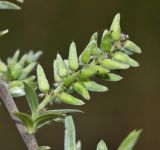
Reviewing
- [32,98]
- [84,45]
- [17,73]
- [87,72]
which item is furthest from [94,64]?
[84,45]

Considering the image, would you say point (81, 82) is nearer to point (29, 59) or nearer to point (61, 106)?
point (29, 59)

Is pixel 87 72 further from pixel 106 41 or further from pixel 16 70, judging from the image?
pixel 16 70

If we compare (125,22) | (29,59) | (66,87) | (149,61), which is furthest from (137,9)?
(66,87)

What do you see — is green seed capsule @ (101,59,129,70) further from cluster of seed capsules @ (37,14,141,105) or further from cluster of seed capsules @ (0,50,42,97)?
cluster of seed capsules @ (0,50,42,97)

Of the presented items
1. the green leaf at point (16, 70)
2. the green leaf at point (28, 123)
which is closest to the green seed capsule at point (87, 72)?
the green leaf at point (28, 123)

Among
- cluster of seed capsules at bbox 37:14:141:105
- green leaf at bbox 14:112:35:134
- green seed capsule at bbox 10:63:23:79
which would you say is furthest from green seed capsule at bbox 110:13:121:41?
green seed capsule at bbox 10:63:23:79

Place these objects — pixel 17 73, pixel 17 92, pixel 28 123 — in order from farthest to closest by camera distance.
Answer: pixel 17 73 < pixel 17 92 < pixel 28 123
